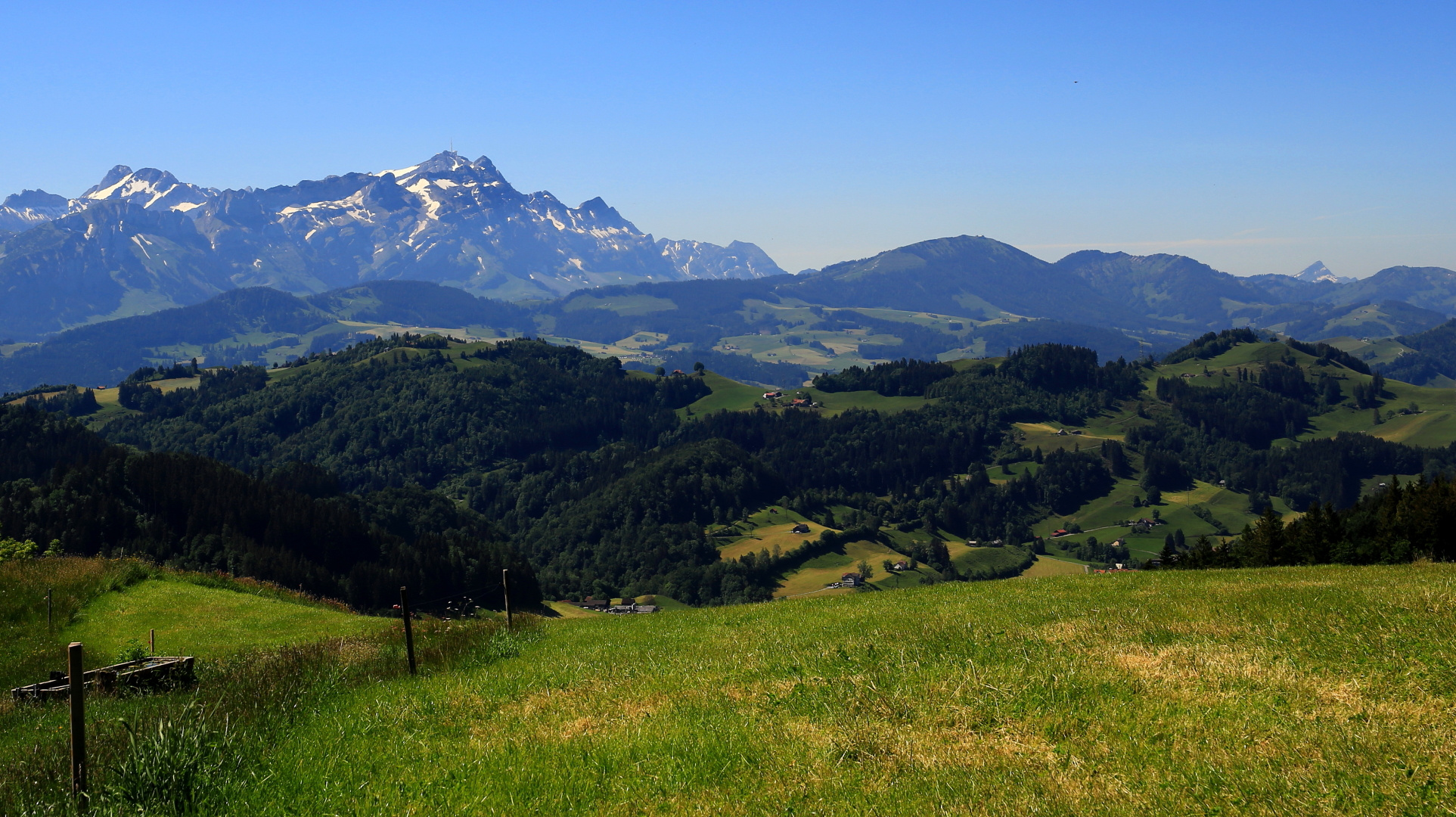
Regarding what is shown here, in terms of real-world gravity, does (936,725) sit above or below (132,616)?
above

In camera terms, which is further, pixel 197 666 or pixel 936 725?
pixel 197 666

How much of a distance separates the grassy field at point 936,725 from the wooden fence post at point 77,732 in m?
1.72

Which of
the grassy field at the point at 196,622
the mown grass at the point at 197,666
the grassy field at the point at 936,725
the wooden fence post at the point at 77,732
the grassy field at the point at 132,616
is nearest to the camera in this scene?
the wooden fence post at the point at 77,732

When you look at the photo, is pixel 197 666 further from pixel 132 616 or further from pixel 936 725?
pixel 936 725

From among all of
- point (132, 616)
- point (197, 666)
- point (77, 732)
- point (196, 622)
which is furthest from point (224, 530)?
point (77, 732)

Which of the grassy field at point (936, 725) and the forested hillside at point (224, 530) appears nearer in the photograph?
the grassy field at point (936, 725)

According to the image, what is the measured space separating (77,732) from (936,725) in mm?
13391

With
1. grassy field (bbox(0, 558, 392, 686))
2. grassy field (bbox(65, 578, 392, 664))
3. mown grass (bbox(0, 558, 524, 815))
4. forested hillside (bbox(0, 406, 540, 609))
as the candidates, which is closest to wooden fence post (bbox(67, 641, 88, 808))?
mown grass (bbox(0, 558, 524, 815))

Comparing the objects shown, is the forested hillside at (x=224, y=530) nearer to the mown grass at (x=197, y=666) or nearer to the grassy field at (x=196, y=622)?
the grassy field at (x=196, y=622)

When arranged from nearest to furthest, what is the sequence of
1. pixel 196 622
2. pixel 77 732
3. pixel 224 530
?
pixel 77 732 → pixel 196 622 → pixel 224 530

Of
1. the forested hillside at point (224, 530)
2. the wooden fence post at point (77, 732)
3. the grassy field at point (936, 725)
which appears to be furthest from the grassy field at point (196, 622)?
the forested hillside at point (224, 530)

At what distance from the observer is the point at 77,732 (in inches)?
512

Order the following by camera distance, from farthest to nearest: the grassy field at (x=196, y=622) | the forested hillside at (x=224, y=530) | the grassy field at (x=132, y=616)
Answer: the forested hillside at (x=224, y=530), the grassy field at (x=196, y=622), the grassy field at (x=132, y=616)

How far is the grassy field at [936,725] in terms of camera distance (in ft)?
42.6
